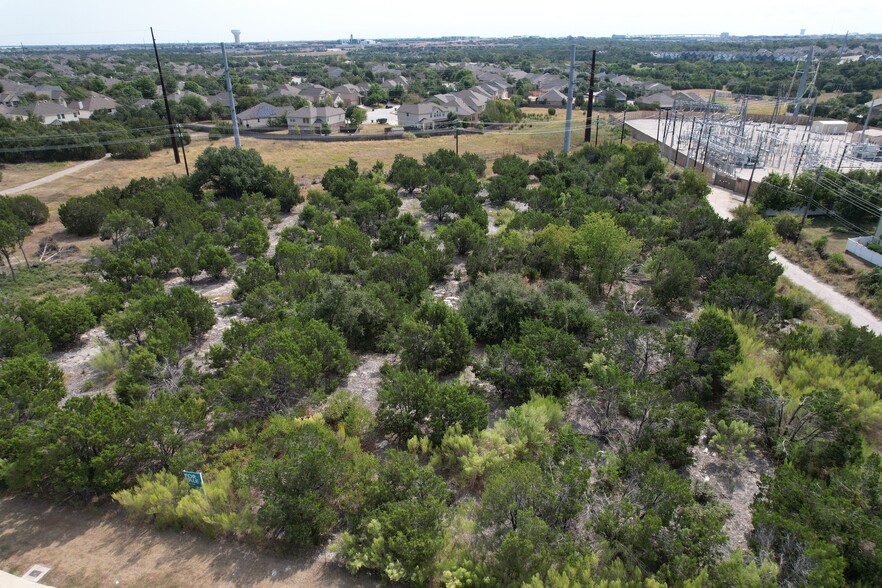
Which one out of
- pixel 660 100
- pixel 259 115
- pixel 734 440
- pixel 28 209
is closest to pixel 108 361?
pixel 734 440

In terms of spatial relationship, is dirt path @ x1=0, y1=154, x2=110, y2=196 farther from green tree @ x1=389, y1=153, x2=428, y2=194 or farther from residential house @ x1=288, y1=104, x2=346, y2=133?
green tree @ x1=389, y1=153, x2=428, y2=194

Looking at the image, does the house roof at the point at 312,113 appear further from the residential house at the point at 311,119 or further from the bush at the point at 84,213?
the bush at the point at 84,213

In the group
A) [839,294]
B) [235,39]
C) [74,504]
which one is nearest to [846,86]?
[839,294]

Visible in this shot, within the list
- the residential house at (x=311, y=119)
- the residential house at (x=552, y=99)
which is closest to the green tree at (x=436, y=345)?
the residential house at (x=311, y=119)

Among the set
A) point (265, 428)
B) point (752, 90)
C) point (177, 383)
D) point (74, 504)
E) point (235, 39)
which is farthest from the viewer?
point (752, 90)

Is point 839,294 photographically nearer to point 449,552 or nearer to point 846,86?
point 449,552

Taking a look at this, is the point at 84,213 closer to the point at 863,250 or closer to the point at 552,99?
the point at 863,250
